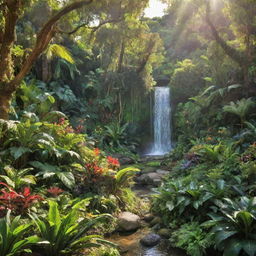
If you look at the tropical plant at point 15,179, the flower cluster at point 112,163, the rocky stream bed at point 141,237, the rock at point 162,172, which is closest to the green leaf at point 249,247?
the rocky stream bed at point 141,237

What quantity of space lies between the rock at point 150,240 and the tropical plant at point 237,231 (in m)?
1.11

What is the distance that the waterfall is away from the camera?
16250 mm

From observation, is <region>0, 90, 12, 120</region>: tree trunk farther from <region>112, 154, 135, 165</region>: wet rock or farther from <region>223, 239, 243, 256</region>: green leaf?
<region>112, 154, 135, 165</region>: wet rock

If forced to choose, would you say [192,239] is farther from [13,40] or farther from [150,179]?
[13,40]

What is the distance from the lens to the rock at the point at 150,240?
188 inches

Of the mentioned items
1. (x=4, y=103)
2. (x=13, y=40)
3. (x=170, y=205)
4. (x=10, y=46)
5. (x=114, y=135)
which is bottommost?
(x=170, y=205)

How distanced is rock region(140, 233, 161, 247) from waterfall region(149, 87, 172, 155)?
36.2 ft

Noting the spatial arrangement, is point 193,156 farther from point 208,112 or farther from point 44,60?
point 44,60

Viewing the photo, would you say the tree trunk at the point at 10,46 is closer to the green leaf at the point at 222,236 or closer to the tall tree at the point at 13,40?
the tall tree at the point at 13,40

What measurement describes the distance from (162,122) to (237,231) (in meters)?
13.1

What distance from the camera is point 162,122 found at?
1677 centimetres

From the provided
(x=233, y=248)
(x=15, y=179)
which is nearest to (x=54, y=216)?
(x=15, y=179)

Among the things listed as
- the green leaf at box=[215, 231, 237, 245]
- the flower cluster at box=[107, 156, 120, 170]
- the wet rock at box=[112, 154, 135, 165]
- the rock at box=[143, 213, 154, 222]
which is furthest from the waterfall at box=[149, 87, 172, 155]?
the green leaf at box=[215, 231, 237, 245]

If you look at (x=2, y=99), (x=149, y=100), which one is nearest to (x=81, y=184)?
(x=2, y=99)
